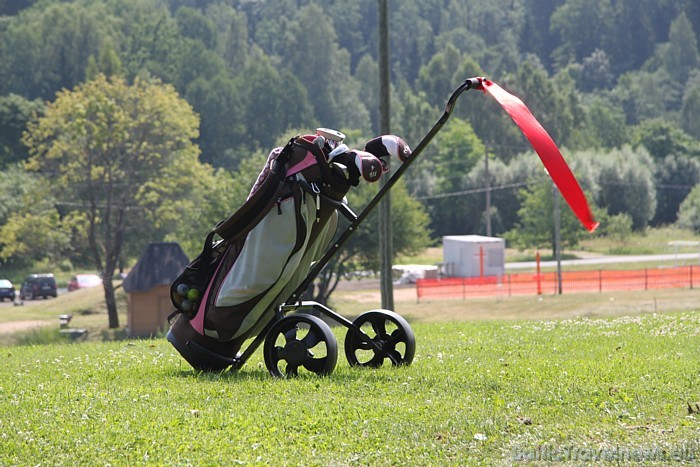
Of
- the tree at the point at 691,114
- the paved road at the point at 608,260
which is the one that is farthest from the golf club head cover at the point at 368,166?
the tree at the point at 691,114

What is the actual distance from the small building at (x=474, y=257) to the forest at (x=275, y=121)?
509cm

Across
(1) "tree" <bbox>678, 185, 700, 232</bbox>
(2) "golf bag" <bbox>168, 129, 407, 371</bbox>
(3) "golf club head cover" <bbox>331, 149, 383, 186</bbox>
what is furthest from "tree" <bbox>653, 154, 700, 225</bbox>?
(3) "golf club head cover" <bbox>331, 149, 383, 186</bbox>

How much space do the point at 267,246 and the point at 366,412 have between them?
6.96 feet

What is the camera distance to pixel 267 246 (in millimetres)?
9211

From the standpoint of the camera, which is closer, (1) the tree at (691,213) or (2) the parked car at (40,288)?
(2) the parked car at (40,288)

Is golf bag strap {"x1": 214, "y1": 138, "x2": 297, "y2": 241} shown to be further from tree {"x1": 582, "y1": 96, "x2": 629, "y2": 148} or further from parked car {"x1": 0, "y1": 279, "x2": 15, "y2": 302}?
tree {"x1": 582, "y1": 96, "x2": 629, "y2": 148}

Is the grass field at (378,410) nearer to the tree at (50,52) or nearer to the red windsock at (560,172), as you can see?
the red windsock at (560,172)

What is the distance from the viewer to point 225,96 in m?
130

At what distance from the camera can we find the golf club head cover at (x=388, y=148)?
938 cm

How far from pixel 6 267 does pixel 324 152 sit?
7271 cm

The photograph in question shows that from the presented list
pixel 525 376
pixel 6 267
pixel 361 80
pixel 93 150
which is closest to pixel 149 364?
pixel 525 376

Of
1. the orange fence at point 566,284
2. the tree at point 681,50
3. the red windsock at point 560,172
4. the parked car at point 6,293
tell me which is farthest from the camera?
the tree at point 681,50

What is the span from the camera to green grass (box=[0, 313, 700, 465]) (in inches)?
263

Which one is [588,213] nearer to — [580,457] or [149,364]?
[580,457]
